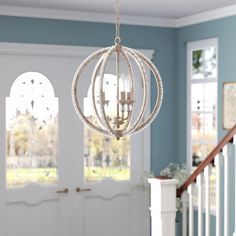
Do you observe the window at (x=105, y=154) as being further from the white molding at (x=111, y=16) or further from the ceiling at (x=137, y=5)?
the ceiling at (x=137, y=5)

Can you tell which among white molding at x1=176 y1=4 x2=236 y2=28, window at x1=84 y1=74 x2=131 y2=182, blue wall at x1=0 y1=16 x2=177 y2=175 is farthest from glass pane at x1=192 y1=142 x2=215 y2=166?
white molding at x1=176 y1=4 x2=236 y2=28

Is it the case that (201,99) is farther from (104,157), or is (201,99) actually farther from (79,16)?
(79,16)

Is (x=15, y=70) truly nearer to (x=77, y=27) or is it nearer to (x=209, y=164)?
(x=77, y=27)

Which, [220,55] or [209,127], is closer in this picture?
[220,55]

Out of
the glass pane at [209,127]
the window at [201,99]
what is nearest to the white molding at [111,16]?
the window at [201,99]

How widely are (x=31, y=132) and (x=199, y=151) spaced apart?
1.78 meters

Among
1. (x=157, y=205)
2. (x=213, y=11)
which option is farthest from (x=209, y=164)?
(x=213, y=11)

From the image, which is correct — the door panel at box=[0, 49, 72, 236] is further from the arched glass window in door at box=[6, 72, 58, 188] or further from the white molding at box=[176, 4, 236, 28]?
the white molding at box=[176, 4, 236, 28]

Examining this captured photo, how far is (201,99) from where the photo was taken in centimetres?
582

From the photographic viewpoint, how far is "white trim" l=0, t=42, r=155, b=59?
521cm

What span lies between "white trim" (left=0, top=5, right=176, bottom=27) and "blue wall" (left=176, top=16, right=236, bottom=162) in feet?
0.96

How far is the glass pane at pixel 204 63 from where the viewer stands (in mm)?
5582

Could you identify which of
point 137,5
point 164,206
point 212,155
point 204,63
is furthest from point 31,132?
point 212,155

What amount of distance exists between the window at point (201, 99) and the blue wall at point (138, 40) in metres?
0.22
